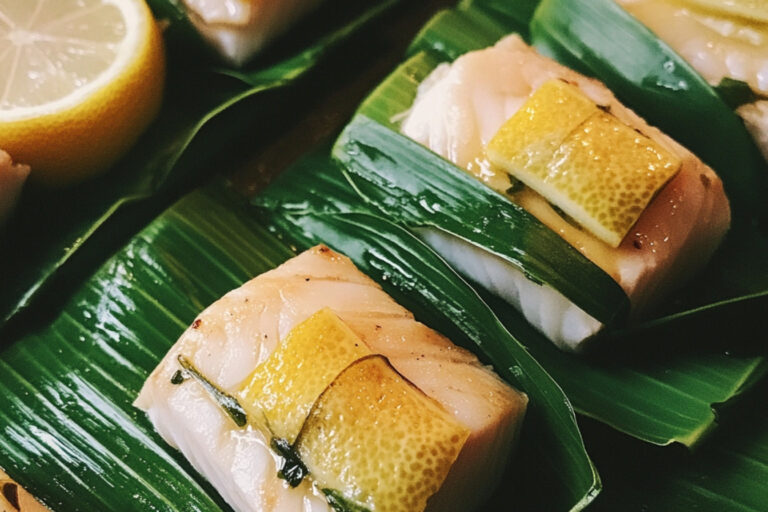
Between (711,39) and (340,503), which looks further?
(711,39)

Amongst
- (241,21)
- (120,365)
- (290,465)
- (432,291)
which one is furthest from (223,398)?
(241,21)

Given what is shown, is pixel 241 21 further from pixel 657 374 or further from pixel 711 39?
pixel 657 374

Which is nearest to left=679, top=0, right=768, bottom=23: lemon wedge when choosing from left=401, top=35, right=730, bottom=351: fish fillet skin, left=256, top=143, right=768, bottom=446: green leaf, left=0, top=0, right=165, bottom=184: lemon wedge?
left=401, top=35, right=730, bottom=351: fish fillet skin

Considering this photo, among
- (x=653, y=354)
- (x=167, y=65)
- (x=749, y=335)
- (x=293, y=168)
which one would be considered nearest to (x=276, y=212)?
(x=293, y=168)

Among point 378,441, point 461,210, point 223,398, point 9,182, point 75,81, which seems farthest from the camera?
point 75,81

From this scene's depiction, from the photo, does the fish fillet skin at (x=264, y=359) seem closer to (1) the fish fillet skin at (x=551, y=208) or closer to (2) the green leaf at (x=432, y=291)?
(2) the green leaf at (x=432, y=291)

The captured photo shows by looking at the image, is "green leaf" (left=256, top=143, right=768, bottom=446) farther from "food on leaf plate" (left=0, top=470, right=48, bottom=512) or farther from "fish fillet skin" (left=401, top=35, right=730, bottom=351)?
"food on leaf plate" (left=0, top=470, right=48, bottom=512)

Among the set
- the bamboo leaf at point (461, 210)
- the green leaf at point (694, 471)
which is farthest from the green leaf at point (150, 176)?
the green leaf at point (694, 471)
